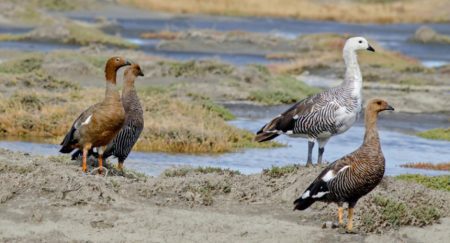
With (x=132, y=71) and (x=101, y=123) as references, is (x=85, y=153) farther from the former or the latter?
(x=132, y=71)

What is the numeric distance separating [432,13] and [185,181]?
267 feet

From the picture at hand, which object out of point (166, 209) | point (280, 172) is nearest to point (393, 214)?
point (280, 172)

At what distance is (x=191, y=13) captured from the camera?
88.8 metres

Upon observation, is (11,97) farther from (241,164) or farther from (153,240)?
(153,240)

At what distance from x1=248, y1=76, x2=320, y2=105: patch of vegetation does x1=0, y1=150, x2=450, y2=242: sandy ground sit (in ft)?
56.0

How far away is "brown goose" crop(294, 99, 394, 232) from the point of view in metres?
12.2

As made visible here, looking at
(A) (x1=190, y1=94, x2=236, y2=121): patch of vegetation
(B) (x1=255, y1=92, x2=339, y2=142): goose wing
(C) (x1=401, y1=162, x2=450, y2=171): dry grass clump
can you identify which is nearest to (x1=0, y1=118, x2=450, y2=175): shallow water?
(C) (x1=401, y1=162, x2=450, y2=171): dry grass clump

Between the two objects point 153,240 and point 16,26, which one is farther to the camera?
point 16,26

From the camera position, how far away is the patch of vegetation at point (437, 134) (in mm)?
26689

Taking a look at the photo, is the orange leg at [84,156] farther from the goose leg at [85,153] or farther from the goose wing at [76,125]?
the goose wing at [76,125]

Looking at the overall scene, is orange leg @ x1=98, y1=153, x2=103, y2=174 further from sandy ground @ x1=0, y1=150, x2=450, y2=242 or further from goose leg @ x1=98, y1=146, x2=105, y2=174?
sandy ground @ x1=0, y1=150, x2=450, y2=242

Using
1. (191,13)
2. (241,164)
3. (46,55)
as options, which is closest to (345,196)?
(241,164)

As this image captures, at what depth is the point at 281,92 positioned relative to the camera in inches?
1287

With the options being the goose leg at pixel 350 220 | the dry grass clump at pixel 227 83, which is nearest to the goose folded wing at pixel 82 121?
the goose leg at pixel 350 220
